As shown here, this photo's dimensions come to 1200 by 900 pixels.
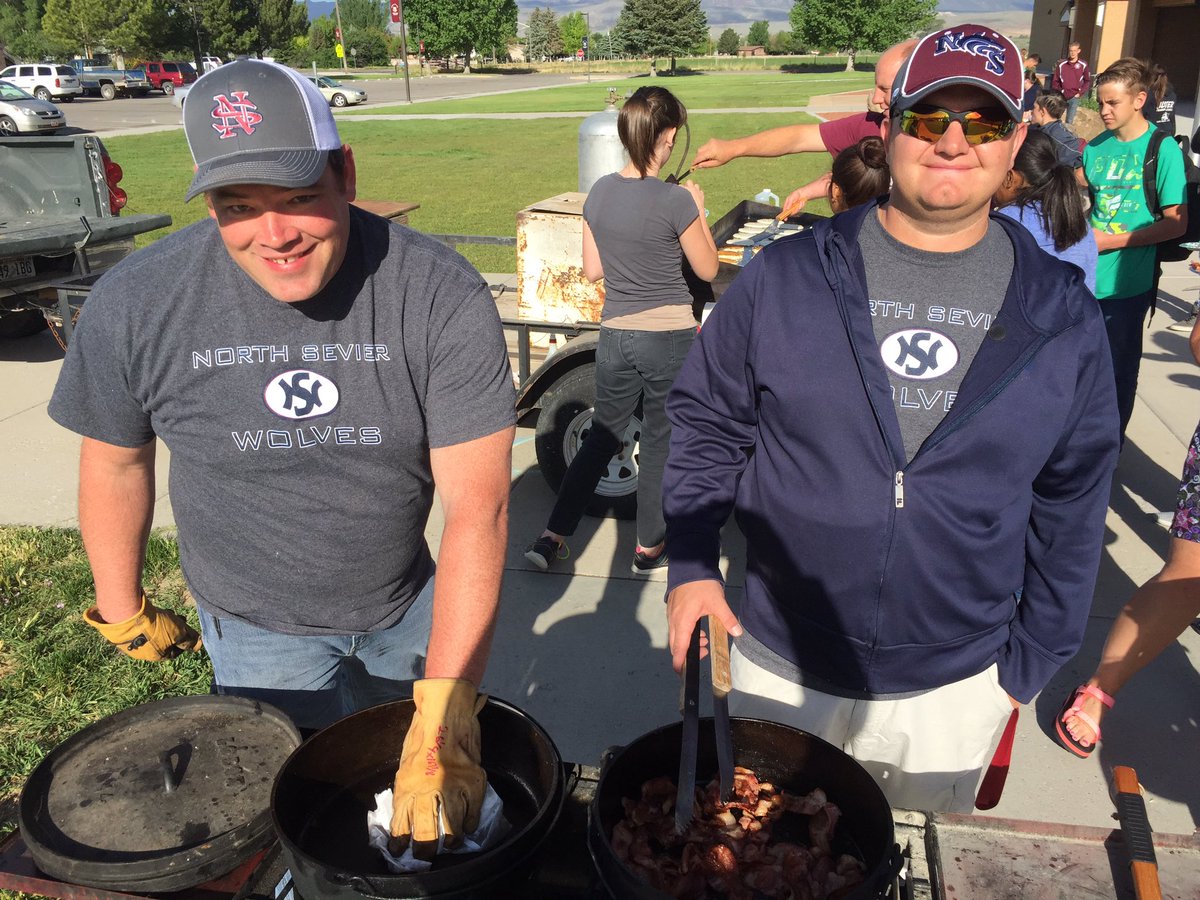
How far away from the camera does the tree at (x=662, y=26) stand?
84500 millimetres

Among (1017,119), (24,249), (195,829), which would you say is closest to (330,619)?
(195,829)

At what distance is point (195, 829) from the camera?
1541mm

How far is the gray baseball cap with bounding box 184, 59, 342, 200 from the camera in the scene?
1.58 metres

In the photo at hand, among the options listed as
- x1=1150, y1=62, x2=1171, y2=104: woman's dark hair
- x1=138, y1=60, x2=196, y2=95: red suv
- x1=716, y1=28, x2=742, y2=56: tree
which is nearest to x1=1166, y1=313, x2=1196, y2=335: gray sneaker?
x1=1150, y1=62, x2=1171, y2=104: woman's dark hair

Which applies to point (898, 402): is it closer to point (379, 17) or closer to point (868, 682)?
point (868, 682)

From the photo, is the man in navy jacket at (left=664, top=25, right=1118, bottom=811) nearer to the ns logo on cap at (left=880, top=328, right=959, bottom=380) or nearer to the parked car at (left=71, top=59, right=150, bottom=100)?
the ns logo on cap at (left=880, top=328, right=959, bottom=380)

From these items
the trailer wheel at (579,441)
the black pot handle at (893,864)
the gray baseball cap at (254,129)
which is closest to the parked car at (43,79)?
the trailer wheel at (579,441)

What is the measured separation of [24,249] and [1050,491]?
767 centimetres

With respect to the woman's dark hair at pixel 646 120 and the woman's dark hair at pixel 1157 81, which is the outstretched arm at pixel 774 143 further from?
the woman's dark hair at pixel 1157 81

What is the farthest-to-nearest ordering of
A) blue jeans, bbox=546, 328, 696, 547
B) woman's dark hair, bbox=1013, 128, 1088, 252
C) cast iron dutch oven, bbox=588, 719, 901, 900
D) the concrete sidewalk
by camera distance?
blue jeans, bbox=546, 328, 696, 547
woman's dark hair, bbox=1013, 128, 1088, 252
the concrete sidewalk
cast iron dutch oven, bbox=588, 719, 901, 900

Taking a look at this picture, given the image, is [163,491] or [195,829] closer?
[195,829]

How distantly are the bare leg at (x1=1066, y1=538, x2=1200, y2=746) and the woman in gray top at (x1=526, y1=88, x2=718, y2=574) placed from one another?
1.83 metres

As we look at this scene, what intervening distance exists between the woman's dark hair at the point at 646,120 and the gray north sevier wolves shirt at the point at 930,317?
84.7 inches

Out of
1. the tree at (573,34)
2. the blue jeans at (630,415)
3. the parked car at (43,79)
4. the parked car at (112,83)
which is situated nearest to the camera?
the blue jeans at (630,415)
